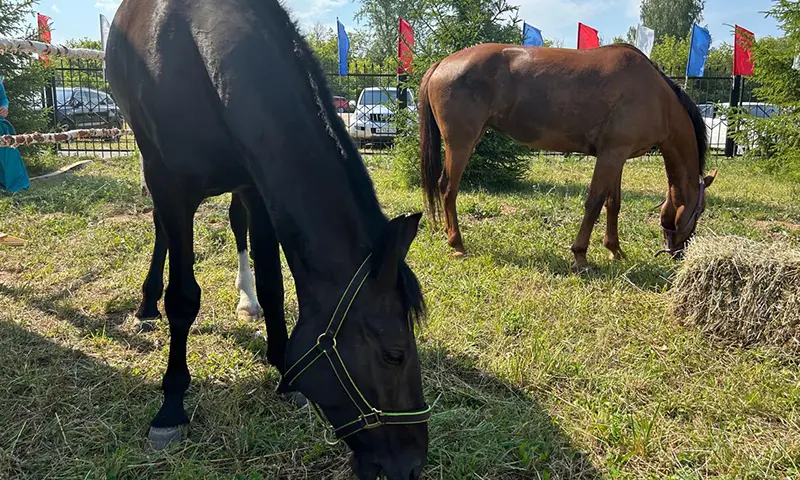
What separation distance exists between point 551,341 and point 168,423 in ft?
6.85

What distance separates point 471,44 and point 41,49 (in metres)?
5.43

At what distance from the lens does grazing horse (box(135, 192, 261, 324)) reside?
327 centimetres

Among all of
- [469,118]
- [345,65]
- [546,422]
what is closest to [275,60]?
[546,422]

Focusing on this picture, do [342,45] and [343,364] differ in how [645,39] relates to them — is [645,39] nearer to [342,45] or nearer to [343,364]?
[342,45]

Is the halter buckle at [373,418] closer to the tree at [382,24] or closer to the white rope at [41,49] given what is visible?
the white rope at [41,49]

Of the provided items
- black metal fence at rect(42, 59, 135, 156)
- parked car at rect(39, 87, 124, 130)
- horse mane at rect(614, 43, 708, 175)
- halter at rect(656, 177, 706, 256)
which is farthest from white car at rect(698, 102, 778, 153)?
parked car at rect(39, 87, 124, 130)

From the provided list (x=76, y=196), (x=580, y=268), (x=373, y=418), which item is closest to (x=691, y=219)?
(x=580, y=268)

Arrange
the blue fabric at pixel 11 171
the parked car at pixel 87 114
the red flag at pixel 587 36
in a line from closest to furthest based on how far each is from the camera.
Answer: the blue fabric at pixel 11 171
the red flag at pixel 587 36
the parked car at pixel 87 114

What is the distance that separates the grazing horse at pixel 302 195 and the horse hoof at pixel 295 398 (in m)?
0.46

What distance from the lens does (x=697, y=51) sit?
43.7ft

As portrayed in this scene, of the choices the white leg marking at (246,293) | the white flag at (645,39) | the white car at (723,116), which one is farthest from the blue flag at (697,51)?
the white leg marking at (246,293)

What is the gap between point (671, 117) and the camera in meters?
4.54

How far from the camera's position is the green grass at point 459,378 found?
6.96ft

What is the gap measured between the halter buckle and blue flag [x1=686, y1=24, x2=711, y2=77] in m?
14.4
